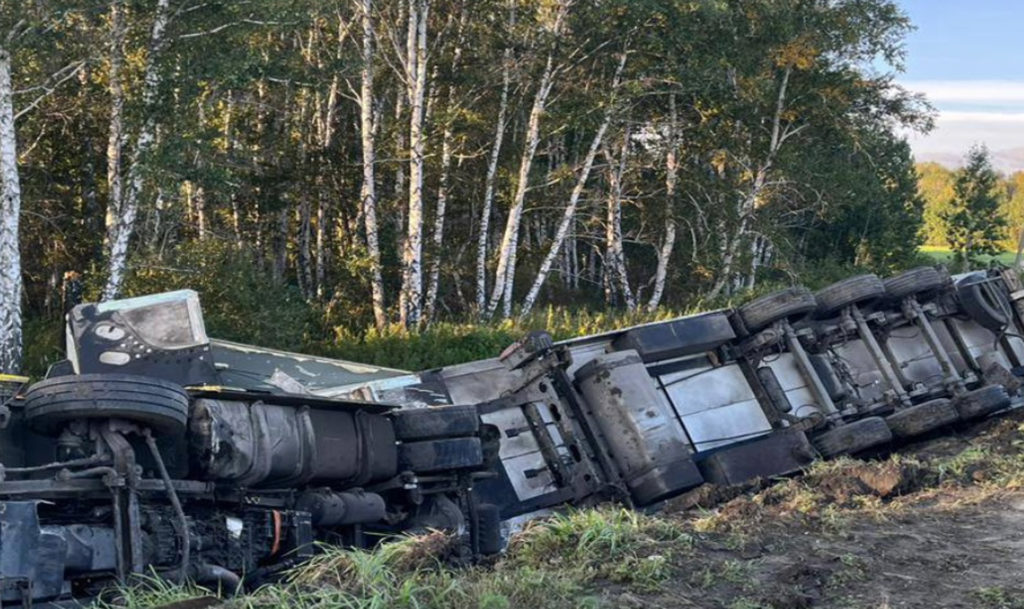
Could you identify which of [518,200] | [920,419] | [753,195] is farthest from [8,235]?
[753,195]

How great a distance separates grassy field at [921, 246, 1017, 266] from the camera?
5163cm

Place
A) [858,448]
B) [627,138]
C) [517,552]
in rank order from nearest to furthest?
[517,552] < [858,448] < [627,138]

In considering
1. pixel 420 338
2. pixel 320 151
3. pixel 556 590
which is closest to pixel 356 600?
pixel 556 590

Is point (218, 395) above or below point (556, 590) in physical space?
above

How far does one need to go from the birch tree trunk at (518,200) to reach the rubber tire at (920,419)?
1370 cm

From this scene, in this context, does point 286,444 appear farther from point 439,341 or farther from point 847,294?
point 439,341

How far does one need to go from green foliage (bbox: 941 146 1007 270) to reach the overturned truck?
4631cm

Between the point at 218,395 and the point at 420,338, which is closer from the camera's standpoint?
the point at 218,395

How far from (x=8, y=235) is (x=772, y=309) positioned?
10.6 m

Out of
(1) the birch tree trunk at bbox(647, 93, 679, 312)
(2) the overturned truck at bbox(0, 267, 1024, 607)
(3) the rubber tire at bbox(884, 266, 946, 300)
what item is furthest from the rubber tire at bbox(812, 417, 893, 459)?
(1) the birch tree trunk at bbox(647, 93, 679, 312)

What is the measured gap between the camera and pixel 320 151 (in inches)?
982

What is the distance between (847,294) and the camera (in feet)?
31.6

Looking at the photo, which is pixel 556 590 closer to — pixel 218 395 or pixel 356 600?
pixel 356 600

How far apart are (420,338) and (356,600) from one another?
1518 cm
